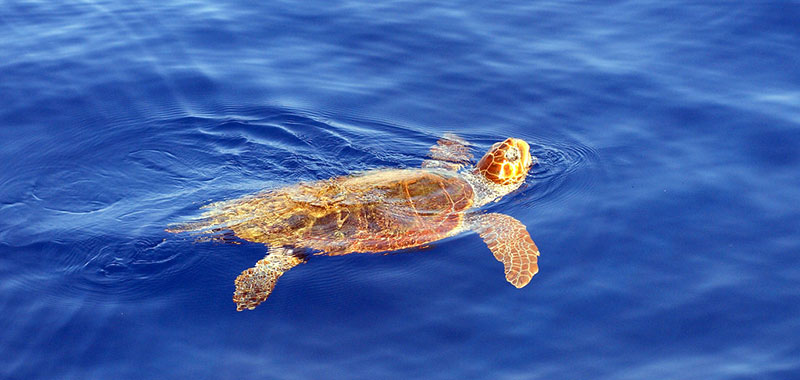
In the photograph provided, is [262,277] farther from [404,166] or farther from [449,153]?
[449,153]

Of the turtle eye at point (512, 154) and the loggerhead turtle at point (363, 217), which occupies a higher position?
the turtle eye at point (512, 154)

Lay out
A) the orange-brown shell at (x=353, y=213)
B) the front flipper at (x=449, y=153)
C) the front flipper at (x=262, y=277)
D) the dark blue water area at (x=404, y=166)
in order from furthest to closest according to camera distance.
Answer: the front flipper at (x=449, y=153) < the orange-brown shell at (x=353, y=213) < the front flipper at (x=262, y=277) < the dark blue water area at (x=404, y=166)

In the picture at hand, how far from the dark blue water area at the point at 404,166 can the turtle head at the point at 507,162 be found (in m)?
0.33

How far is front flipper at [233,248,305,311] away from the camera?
6.94m

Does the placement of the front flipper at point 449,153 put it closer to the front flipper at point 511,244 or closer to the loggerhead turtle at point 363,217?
the loggerhead turtle at point 363,217

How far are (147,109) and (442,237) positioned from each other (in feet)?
18.1

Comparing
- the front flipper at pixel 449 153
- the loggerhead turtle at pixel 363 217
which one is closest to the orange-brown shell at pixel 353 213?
the loggerhead turtle at pixel 363 217

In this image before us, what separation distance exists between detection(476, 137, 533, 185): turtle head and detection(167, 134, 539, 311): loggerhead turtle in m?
0.02

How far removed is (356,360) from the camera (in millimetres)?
6254

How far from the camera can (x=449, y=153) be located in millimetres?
9711

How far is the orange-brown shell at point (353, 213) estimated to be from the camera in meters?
7.98

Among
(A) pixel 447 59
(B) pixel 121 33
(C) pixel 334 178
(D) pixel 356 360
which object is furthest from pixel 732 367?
(B) pixel 121 33

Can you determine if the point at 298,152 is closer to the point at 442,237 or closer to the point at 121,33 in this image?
the point at 442,237

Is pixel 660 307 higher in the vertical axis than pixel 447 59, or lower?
lower
